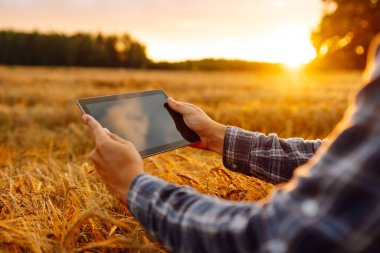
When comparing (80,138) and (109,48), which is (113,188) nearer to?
(80,138)

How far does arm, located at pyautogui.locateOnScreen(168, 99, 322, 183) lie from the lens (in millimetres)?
1404

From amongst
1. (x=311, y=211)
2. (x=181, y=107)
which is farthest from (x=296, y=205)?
(x=181, y=107)

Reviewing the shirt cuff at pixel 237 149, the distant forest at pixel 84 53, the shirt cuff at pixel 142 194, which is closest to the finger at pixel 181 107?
the shirt cuff at pixel 237 149

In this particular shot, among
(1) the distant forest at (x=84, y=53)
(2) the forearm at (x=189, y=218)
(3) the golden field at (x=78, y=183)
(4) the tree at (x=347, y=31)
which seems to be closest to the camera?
(2) the forearm at (x=189, y=218)

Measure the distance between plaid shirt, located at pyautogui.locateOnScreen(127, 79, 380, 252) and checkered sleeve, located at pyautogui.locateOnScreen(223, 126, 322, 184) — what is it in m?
0.69

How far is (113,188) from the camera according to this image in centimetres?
95

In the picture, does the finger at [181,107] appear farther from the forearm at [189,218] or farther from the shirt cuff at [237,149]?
the forearm at [189,218]

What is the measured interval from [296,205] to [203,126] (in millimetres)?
927

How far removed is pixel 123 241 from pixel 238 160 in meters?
0.60

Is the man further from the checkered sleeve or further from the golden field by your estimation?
the checkered sleeve

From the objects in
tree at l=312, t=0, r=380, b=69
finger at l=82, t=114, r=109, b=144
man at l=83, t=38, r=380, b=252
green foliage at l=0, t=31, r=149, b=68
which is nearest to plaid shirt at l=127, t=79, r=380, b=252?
man at l=83, t=38, r=380, b=252

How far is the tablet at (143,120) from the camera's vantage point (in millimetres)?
1266

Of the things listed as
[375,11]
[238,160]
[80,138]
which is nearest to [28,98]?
[80,138]

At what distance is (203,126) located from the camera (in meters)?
1.51
